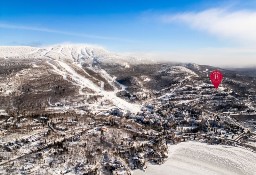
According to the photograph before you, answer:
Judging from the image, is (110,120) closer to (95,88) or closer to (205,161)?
(205,161)

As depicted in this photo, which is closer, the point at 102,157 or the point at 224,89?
the point at 102,157

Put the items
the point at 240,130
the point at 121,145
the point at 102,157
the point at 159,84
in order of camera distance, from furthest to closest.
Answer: the point at 159,84
the point at 240,130
the point at 121,145
the point at 102,157

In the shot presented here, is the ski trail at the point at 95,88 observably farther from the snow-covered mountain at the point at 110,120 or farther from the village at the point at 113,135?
the village at the point at 113,135

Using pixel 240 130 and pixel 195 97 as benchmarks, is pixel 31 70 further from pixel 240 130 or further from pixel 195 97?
pixel 240 130

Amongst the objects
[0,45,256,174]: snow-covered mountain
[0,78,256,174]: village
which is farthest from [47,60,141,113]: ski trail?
[0,78,256,174]: village

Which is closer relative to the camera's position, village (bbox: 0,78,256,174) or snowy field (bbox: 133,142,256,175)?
snowy field (bbox: 133,142,256,175)

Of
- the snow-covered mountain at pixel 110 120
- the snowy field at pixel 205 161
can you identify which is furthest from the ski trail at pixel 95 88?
the snowy field at pixel 205 161

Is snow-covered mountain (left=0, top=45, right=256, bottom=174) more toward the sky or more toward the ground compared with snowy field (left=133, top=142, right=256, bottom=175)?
more toward the sky

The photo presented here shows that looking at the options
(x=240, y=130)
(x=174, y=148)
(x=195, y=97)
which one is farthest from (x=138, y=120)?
(x=195, y=97)

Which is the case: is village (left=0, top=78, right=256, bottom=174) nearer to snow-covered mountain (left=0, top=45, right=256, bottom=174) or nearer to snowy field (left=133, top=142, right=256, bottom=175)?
snow-covered mountain (left=0, top=45, right=256, bottom=174)
